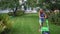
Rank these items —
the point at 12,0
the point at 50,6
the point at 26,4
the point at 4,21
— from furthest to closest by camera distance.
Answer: the point at 26,4, the point at 12,0, the point at 50,6, the point at 4,21

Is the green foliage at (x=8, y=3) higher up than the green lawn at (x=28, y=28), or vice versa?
the green foliage at (x=8, y=3)

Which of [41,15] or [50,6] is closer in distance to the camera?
[41,15]

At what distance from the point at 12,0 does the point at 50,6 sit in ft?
17.0

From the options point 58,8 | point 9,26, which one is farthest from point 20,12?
point 9,26

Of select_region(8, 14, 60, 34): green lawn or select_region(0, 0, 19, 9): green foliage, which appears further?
select_region(0, 0, 19, 9): green foliage

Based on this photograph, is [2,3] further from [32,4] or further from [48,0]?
[48,0]

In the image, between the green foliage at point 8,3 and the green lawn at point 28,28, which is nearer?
the green lawn at point 28,28

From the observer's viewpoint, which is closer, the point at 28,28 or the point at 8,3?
the point at 28,28

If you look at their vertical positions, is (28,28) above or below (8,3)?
below

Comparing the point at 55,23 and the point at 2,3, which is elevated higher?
the point at 2,3

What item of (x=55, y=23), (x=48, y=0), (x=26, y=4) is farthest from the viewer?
(x=26, y=4)

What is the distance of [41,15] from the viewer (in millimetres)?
12914

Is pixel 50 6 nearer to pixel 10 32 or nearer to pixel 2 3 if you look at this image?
pixel 2 3

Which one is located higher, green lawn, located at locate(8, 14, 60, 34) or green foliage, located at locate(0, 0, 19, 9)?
green foliage, located at locate(0, 0, 19, 9)
